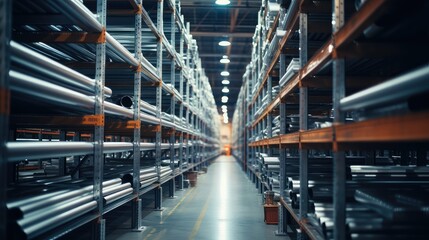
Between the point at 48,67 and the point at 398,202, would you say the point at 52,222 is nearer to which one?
the point at 48,67

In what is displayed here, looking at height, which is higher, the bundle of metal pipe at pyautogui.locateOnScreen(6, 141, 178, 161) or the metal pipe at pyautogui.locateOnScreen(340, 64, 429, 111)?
the metal pipe at pyautogui.locateOnScreen(340, 64, 429, 111)

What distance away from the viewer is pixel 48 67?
3.21 meters

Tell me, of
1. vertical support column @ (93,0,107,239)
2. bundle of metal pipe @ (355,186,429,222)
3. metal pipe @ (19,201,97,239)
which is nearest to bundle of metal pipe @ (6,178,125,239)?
metal pipe @ (19,201,97,239)

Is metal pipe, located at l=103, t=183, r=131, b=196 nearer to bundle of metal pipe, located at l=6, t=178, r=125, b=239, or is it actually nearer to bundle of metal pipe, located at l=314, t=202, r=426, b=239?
bundle of metal pipe, located at l=6, t=178, r=125, b=239

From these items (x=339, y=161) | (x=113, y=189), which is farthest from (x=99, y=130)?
(x=339, y=161)

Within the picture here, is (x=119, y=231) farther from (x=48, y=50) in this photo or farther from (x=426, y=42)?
(x=426, y=42)

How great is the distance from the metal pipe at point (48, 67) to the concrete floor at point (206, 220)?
284 centimetres

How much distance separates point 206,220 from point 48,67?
15.8 ft

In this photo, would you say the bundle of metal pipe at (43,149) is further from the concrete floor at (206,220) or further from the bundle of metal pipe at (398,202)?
the bundle of metal pipe at (398,202)

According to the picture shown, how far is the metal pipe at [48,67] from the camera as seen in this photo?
2717mm

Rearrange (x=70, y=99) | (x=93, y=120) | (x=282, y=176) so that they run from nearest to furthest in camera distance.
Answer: (x=70, y=99) < (x=93, y=120) < (x=282, y=176)

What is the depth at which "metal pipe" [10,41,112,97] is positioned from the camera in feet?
8.92

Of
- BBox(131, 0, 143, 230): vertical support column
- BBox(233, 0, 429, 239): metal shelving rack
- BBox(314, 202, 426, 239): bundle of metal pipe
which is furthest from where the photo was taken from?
BBox(131, 0, 143, 230): vertical support column

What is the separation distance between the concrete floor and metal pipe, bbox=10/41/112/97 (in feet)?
9.32
